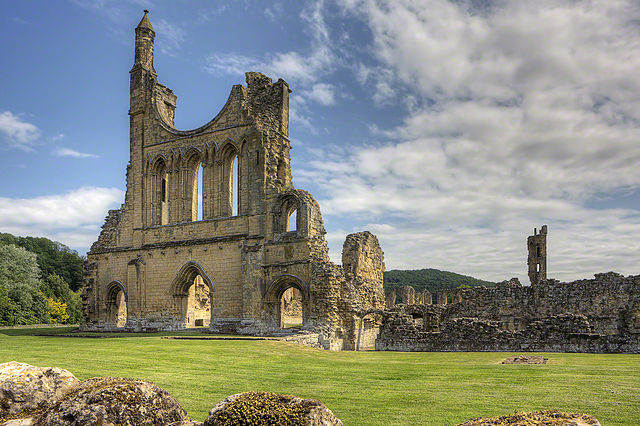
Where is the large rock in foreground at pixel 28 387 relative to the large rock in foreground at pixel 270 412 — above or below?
below

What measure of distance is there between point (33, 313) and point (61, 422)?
146 ft

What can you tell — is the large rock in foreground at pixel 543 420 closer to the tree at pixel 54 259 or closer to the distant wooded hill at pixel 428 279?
the tree at pixel 54 259

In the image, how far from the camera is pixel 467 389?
Answer: 865 centimetres

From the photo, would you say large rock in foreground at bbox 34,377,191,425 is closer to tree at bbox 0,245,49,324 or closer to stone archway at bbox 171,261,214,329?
stone archway at bbox 171,261,214,329

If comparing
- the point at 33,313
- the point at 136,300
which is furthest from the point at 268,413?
the point at 33,313

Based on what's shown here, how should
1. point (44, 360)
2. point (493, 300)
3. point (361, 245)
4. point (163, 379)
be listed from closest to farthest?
point (163, 379)
point (44, 360)
point (493, 300)
point (361, 245)

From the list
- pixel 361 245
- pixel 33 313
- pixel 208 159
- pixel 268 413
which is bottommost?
pixel 33 313

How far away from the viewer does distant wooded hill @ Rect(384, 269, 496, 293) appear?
84.2m

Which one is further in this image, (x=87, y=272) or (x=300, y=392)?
(x=87, y=272)

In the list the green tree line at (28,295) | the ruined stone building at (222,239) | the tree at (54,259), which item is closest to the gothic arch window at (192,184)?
the ruined stone building at (222,239)

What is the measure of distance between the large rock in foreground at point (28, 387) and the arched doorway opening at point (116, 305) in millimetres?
24961

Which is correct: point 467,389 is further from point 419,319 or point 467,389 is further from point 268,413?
point 419,319

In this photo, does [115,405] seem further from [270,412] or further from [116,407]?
[270,412]

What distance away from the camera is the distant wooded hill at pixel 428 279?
84.2 meters
